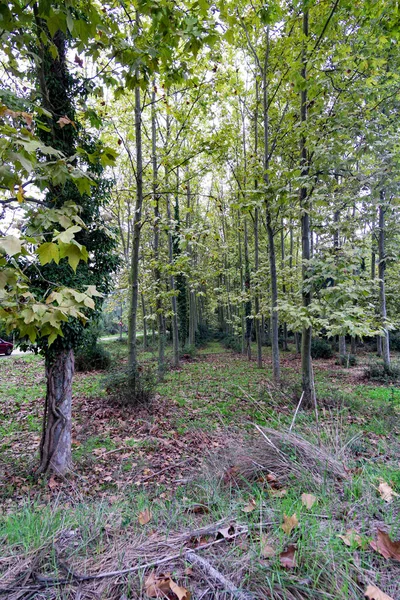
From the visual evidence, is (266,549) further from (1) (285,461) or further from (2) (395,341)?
(2) (395,341)

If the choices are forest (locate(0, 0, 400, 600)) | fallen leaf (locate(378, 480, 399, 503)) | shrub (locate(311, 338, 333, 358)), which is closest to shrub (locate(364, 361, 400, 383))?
forest (locate(0, 0, 400, 600))

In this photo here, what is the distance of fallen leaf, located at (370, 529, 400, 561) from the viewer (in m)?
1.27

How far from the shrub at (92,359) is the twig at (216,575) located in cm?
984

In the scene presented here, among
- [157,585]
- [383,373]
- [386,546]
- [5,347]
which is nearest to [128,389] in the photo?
[157,585]

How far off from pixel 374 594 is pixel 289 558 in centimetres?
31

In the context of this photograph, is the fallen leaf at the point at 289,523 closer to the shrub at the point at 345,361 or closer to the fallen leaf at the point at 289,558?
the fallen leaf at the point at 289,558

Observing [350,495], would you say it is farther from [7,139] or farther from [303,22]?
[303,22]

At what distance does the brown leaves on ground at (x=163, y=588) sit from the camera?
3.70 ft

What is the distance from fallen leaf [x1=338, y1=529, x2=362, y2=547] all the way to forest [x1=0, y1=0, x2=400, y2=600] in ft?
0.05

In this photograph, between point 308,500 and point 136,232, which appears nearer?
point 308,500

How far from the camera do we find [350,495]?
1860 millimetres

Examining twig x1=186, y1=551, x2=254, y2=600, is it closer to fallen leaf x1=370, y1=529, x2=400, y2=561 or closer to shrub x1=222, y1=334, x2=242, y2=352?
fallen leaf x1=370, y1=529, x2=400, y2=561

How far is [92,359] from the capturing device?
10750 mm

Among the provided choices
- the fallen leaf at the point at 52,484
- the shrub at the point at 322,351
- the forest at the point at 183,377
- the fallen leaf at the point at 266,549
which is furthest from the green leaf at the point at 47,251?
the shrub at the point at 322,351
